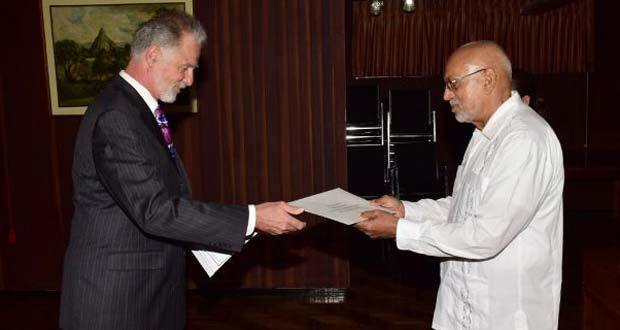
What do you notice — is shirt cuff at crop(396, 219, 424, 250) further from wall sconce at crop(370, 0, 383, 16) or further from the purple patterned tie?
wall sconce at crop(370, 0, 383, 16)

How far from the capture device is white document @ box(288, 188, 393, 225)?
2.05 metres

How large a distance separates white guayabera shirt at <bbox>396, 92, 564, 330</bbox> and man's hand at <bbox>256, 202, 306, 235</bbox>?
1.25 feet

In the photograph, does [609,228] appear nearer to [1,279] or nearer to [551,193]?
[551,193]

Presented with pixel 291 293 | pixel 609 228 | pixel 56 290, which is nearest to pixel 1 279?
pixel 56 290

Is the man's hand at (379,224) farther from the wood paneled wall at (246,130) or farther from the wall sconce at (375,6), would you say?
the wall sconce at (375,6)

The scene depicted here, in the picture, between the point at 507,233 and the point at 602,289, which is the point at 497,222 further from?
the point at 602,289

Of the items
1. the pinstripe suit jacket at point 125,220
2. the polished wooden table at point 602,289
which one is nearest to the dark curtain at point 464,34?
the polished wooden table at point 602,289

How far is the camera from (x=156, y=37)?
1.92 m

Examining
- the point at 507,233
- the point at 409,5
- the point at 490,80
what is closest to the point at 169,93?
the point at 490,80

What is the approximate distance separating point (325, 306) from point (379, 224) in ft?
7.51

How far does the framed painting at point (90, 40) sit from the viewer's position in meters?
4.17

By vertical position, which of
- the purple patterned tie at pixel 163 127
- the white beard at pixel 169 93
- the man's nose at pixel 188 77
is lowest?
the purple patterned tie at pixel 163 127

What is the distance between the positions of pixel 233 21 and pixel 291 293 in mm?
2040

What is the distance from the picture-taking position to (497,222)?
178 cm
